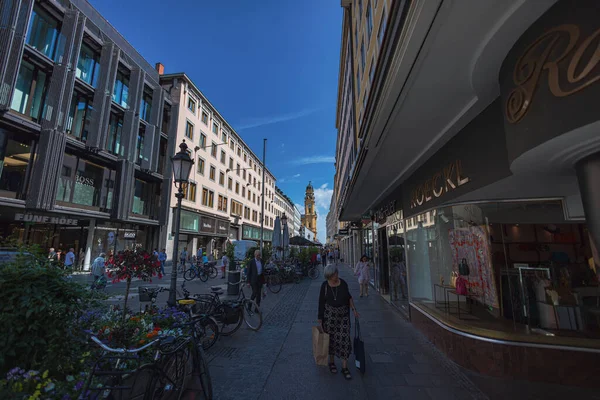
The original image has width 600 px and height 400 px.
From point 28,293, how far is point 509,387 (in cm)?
577

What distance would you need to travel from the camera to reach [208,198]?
3244cm

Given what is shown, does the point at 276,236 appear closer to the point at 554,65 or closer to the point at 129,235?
the point at 129,235

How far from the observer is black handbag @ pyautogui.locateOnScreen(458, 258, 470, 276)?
5790 millimetres

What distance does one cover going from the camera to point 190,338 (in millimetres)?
3518

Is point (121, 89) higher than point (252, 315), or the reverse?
point (121, 89)

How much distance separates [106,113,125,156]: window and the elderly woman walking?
70.2 feet

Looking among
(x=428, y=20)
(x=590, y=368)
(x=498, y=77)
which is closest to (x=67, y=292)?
(x=428, y=20)

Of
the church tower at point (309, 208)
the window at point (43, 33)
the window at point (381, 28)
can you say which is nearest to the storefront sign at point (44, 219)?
the window at point (43, 33)

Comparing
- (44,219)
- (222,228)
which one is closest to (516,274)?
(44,219)

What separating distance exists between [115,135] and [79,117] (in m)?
2.75

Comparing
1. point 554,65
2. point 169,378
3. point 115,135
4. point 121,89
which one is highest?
point 121,89

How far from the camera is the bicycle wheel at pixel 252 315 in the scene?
21.2ft

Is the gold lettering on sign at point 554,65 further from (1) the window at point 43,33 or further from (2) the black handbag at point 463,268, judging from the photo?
(1) the window at point 43,33

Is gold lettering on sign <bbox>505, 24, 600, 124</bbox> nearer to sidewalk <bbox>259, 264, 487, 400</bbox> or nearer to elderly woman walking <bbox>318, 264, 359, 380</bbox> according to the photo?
elderly woman walking <bbox>318, 264, 359, 380</bbox>
